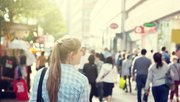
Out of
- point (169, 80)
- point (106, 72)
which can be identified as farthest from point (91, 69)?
point (169, 80)

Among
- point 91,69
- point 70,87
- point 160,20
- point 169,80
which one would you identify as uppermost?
point 160,20

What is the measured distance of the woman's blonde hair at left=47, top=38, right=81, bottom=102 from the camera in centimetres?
418

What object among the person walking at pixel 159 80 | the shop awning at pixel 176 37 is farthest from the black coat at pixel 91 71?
the person walking at pixel 159 80

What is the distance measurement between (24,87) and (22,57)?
1.01 metres

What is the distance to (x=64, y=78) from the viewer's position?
4.25m

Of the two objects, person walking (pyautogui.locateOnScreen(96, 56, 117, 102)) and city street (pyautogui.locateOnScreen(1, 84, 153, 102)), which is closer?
person walking (pyautogui.locateOnScreen(96, 56, 117, 102))

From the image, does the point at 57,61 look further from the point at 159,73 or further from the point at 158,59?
the point at 159,73

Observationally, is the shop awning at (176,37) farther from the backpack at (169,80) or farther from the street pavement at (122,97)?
the backpack at (169,80)

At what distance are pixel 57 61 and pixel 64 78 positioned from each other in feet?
0.52

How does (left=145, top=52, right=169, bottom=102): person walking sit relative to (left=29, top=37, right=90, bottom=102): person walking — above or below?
below

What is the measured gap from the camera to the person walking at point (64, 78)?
4.18 meters

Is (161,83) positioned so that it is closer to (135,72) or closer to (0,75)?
(135,72)

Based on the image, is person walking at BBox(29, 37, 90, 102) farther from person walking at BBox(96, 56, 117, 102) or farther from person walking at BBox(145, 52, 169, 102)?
person walking at BBox(96, 56, 117, 102)

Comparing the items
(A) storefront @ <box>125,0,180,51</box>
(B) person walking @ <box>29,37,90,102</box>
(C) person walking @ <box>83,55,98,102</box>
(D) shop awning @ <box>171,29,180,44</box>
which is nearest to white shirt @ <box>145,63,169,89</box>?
(C) person walking @ <box>83,55,98,102</box>
